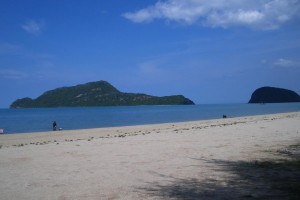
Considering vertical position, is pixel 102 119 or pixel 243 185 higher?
pixel 102 119

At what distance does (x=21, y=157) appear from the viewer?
13430 mm

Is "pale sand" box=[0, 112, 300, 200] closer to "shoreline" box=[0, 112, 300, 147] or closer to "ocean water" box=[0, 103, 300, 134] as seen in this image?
"shoreline" box=[0, 112, 300, 147]

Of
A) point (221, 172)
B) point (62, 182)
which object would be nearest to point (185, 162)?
point (221, 172)

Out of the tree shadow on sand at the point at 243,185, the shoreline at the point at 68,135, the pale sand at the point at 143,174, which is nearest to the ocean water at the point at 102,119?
the shoreline at the point at 68,135

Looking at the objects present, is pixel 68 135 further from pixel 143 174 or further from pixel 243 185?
pixel 243 185

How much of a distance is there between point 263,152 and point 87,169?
258 inches

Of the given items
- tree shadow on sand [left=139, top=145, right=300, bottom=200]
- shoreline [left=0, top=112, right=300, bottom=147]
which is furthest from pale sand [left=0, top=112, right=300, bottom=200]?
shoreline [left=0, top=112, right=300, bottom=147]

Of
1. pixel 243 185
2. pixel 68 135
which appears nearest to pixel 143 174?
pixel 243 185

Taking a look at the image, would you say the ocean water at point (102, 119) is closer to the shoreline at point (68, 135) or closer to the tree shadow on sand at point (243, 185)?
the shoreline at point (68, 135)

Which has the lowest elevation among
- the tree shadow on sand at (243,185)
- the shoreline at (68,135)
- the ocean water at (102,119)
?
the tree shadow on sand at (243,185)

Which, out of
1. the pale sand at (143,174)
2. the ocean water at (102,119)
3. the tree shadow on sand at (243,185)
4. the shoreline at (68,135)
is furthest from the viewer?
the ocean water at (102,119)

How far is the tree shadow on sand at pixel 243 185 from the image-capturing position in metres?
6.66

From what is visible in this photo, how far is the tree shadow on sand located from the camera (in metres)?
6.66

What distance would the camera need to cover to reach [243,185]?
7449 mm
